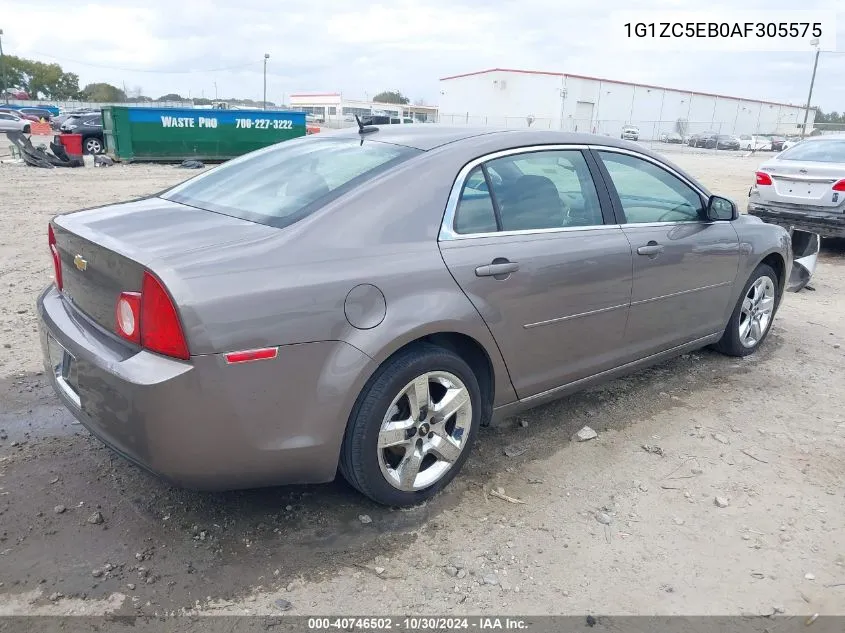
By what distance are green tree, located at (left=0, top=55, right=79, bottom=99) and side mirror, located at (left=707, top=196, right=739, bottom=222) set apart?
100964mm

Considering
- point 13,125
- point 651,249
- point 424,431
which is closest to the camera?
point 424,431

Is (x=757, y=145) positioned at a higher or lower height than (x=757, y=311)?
higher

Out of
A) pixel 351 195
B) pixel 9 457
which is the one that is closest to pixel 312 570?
pixel 351 195

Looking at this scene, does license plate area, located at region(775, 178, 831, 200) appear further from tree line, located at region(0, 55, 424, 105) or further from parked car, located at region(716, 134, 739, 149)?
tree line, located at region(0, 55, 424, 105)

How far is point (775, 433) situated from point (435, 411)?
2.17 meters

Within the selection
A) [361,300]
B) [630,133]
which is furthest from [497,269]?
[630,133]

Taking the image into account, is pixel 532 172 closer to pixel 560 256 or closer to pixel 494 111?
pixel 560 256

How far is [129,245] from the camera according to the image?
8.11ft

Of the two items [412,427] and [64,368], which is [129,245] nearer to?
[64,368]

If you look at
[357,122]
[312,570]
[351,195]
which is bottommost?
[312,570]

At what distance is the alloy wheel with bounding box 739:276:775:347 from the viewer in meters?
4.80

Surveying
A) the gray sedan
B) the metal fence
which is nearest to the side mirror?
the gray sedan

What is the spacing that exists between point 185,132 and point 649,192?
1946 cm

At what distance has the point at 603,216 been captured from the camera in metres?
3.57
